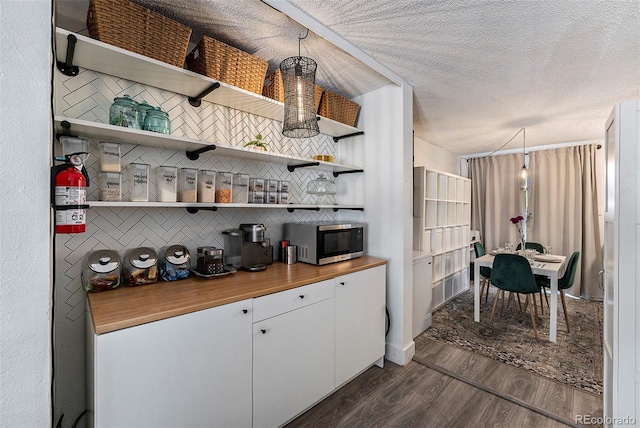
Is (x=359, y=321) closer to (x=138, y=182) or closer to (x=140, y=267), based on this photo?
(x=140, y=267)

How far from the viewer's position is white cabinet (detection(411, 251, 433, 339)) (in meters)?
2.98

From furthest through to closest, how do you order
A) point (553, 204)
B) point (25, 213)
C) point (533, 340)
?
point (553, 204)
point (533, 340)
point (25, 213)

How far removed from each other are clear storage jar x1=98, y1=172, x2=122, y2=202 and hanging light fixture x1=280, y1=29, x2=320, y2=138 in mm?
944

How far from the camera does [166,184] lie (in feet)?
5.32

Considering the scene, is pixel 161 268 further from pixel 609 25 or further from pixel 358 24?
pixel 609 25

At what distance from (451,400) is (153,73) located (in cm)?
283

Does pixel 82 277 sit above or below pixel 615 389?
above

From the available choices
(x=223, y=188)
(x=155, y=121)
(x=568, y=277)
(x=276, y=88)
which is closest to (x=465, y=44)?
(x=276, y=88)

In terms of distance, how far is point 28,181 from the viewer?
74 centimetres

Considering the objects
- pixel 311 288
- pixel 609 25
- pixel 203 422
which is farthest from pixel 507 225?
pixel 203 422

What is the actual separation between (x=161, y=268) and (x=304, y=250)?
3.19 feet

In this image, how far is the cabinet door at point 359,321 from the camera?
6.54 ft

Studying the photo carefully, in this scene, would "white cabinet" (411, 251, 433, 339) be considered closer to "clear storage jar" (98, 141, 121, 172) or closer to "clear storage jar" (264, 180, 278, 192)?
"clear storage jar" (264, 180, 278, 192)

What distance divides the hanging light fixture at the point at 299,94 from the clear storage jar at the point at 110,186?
94 centimetres
